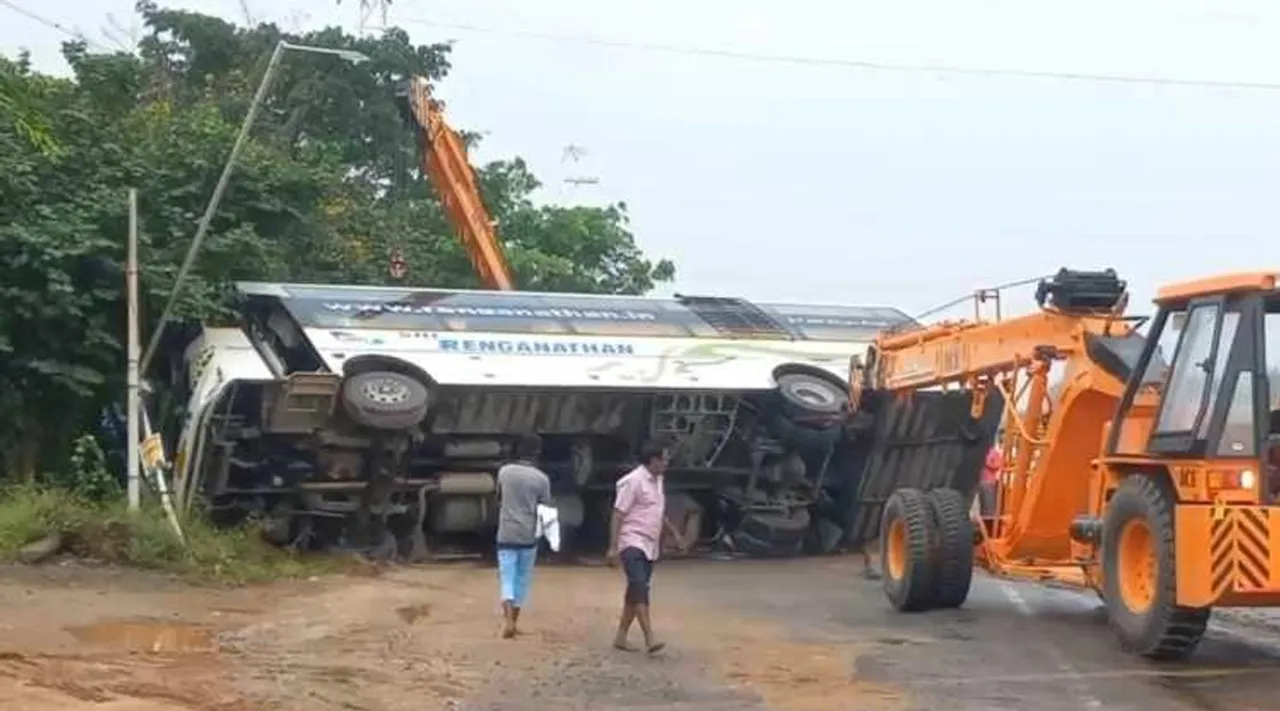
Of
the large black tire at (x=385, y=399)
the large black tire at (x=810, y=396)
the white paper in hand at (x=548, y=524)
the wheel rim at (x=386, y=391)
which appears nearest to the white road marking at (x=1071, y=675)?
the white paper in hand at (x=548, y=524)

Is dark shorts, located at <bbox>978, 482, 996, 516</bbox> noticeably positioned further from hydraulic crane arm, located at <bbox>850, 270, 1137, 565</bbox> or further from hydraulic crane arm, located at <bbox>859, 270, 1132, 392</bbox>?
hydraulic crane arm, located at <bbox>850, 270, 1137, 565</bbox>

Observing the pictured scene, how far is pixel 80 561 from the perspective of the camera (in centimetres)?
1719

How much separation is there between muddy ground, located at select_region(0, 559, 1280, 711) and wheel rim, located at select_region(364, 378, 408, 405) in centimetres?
220

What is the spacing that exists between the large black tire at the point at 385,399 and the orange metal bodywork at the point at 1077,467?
215 inches

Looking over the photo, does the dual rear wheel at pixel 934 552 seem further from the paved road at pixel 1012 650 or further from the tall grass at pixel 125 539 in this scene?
the tall grass at pixel 125 539

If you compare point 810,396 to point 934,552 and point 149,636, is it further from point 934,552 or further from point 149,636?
point 149,636

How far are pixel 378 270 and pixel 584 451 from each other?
9267 millimetres

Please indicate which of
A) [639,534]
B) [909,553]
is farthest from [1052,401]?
[639,534]

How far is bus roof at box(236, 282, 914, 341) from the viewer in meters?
20.6

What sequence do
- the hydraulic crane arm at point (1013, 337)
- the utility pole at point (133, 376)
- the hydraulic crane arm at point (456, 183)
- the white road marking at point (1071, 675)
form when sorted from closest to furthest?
the white road marking at point (1071, 675)
the hydraulic crane arm at point (1013, 337)
the utility pole at point (133, 376)
the hydraulic crane arm at point (456, 183)

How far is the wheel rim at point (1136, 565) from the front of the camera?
1206cm

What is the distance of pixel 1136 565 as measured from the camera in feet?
40.4

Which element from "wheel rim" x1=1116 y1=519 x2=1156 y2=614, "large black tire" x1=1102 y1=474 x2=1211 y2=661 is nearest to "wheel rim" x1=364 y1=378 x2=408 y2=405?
"large black tire" x1=1102 y1=474 x2=1211 y2=661

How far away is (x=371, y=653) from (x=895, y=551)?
5051 millimetres
